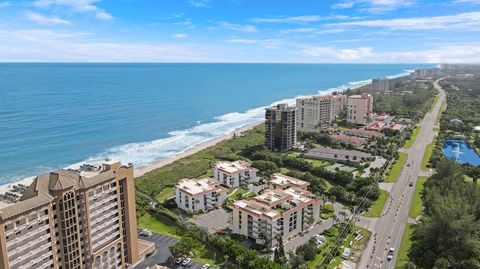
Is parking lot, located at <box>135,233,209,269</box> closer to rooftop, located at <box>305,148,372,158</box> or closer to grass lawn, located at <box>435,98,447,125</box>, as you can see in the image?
rooftop, located at <box>305,148,372,158</box>

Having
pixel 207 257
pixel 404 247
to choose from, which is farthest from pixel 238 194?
pixel 404 247

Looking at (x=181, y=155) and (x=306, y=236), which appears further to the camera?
(x=181, y=155)

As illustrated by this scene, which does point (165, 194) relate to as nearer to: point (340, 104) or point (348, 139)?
point (348, 139)

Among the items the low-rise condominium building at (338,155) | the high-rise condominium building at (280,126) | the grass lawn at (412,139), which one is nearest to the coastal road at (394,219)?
the grass lawn at (412,139)

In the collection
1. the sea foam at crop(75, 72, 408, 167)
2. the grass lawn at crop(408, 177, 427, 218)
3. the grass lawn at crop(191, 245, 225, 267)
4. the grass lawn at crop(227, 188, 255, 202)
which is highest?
the sea foam at crop(75, 72, 408, 167)

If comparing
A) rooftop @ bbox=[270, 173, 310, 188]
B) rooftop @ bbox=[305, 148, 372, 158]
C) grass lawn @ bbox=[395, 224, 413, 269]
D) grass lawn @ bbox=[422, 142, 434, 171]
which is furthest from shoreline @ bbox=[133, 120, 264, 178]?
grass lawn @ bbox=[422, 142, 434, 171]

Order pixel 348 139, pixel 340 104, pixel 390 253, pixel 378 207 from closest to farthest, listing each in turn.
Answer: pixel 390 253
pixel 378 207
pixel 348 139
pixel 340 104
